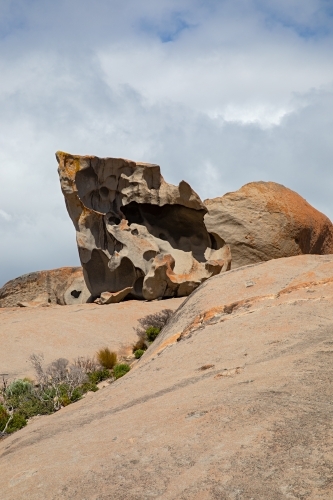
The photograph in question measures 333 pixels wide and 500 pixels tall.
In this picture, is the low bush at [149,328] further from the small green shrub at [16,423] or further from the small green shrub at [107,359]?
the small green shrub at [16,423]

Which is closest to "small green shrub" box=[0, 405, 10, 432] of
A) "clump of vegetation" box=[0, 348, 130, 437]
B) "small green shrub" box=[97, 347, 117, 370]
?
"clump of vegetation" box=[0, 348, 130, 437]

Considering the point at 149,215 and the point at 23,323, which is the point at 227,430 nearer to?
the point at 23,323

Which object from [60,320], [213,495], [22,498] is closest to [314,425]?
[213,495]

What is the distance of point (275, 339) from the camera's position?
4.95 m

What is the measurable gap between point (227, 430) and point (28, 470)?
1.17 m

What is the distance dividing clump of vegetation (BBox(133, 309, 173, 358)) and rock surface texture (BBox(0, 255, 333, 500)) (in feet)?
26.5

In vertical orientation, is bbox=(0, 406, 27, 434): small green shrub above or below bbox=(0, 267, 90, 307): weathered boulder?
below

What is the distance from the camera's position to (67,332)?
14.8m

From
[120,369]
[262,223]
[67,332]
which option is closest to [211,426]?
[120,369]

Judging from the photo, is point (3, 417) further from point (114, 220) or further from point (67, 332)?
point (114, 220)

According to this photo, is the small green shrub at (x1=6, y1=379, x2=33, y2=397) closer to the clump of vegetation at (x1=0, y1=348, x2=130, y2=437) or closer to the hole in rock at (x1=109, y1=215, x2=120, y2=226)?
the clump of vegetation at (x1=0, y1=348, x2=130, y2=437)

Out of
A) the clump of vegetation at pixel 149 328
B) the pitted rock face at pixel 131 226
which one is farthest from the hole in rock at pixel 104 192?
the clump of vegetation at pixel 149 328

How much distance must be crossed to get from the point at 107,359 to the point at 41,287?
36.5 feet

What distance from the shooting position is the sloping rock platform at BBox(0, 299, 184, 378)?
1339 cm
